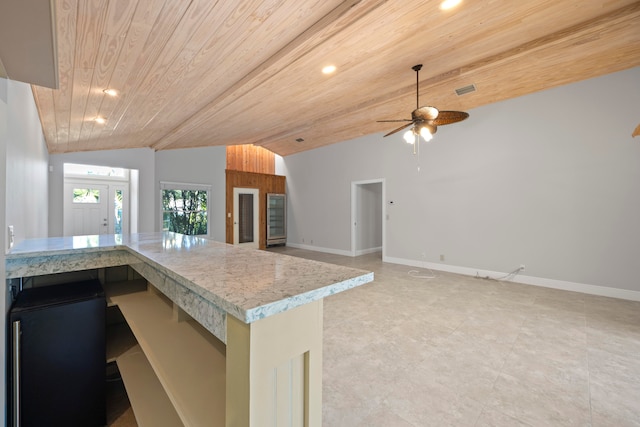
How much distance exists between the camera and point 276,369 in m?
0.69

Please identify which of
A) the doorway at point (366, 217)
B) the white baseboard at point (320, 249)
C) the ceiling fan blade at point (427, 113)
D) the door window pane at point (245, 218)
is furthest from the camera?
the door window pane at point (245, 218)

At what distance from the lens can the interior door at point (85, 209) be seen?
5.44m

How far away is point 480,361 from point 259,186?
726cm

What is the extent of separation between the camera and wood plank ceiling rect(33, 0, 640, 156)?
158 cm

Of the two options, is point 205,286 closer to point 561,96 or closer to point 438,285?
point 438,285

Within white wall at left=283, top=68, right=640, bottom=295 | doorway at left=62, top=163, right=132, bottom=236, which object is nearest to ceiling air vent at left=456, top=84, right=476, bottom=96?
white wall at left=283, top=68, right=640, bottom=295

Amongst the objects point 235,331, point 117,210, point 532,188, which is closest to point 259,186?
point 117,210

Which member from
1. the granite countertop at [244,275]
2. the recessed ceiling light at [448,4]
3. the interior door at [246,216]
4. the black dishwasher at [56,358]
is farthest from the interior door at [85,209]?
the recessed ceiling light at [448,4]

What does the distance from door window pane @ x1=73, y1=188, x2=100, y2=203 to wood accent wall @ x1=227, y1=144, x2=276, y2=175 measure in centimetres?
313

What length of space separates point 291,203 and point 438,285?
5491 millimetres

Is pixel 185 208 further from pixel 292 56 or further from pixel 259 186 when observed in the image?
pixel 292 56

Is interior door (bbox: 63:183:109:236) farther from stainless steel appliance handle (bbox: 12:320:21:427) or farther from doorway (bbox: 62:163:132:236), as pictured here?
stainless steel appliance handle (bbox: 12:320:21:427)

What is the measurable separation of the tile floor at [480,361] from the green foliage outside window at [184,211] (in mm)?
4759

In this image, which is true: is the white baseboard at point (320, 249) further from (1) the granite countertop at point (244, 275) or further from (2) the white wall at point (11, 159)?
(2) the white wall at point (11, 159)
